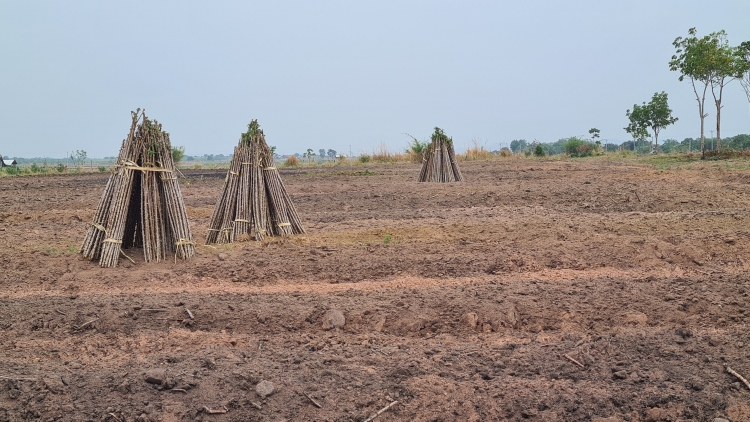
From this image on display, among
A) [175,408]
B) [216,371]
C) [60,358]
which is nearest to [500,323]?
[216,371]

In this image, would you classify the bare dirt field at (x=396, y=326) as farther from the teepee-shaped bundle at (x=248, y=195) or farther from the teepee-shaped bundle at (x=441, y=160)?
the teepee-shaped bundle at (x=441, y=160)

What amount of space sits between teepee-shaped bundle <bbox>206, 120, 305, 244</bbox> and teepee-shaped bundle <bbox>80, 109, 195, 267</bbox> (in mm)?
979

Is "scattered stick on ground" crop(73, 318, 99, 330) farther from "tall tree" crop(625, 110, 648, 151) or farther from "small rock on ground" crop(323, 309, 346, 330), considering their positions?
"tall tree" crop(625, 110, 648, 151)

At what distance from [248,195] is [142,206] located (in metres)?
1.47

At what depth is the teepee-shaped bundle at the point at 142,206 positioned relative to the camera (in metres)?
6.02

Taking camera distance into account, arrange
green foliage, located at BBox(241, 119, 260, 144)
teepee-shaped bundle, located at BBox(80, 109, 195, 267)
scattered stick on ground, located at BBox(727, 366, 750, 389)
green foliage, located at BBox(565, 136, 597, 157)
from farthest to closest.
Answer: green foliage, located at BBox(565, 136, 597, 157), green foliage, located at BBox(241, 119, 260, 144), teepee-shaped bundle, located at BBox(80, 109, 195, 267), scattered stick on ground, located at BBox(727, 366, 750, 389)

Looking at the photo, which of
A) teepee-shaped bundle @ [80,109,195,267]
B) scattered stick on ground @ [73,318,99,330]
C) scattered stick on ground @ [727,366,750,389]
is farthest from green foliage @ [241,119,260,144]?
scattered stick on ground @ [727,366,750,389]

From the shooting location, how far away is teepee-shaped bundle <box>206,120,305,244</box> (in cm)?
729

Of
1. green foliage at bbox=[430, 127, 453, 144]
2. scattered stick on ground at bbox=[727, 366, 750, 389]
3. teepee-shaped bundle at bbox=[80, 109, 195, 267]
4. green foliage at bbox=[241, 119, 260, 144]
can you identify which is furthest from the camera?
green foliage at bbox=[430, 127, 453, 144]

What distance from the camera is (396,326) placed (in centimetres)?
431

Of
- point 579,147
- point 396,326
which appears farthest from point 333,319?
point 579,147

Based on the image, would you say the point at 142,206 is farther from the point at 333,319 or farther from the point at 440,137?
the point at 440,137

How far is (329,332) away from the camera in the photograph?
4254 millimetres

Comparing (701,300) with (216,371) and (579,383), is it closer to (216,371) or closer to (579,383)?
(579,383)
